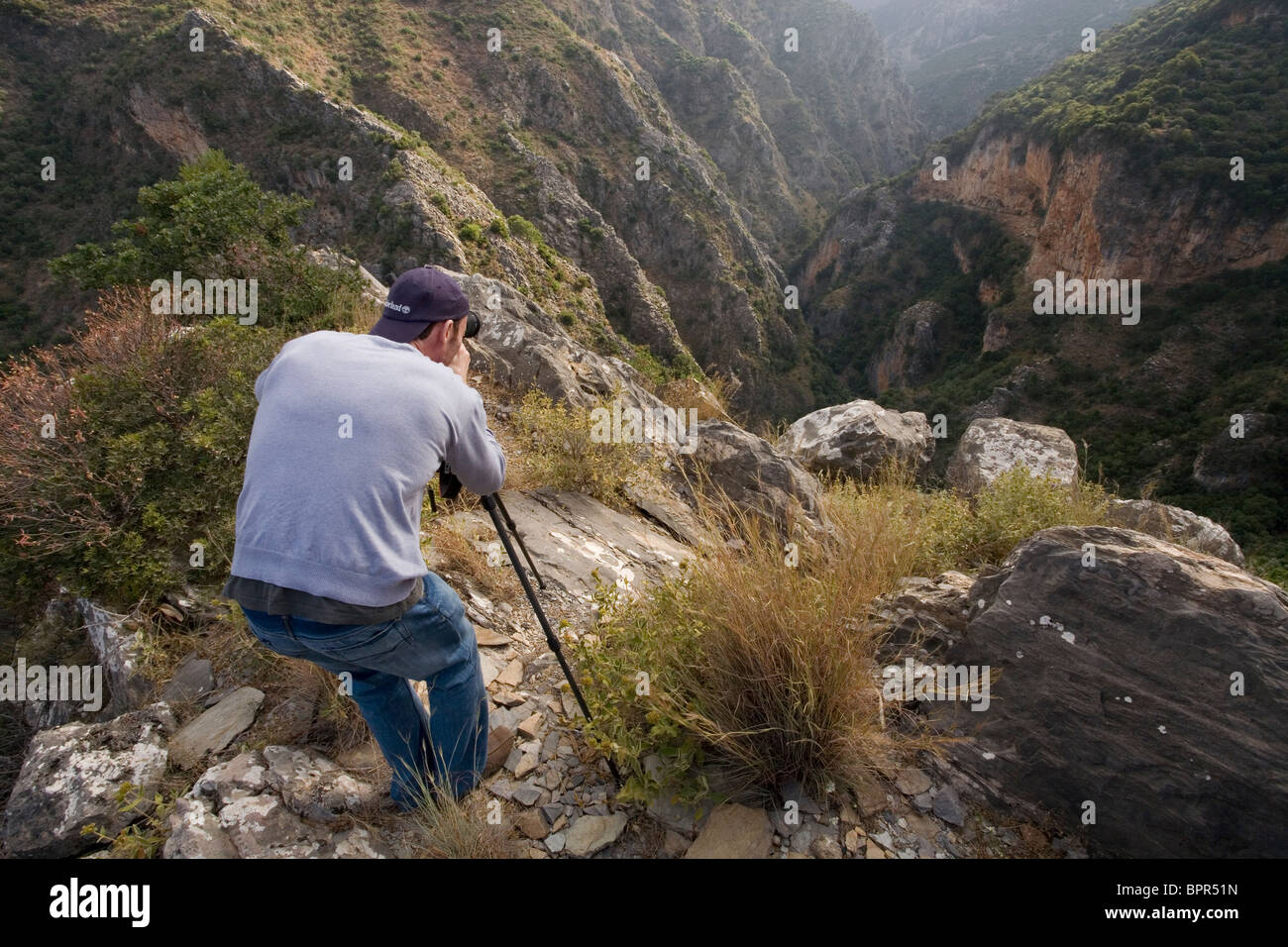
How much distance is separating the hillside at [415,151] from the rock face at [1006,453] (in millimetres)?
9814

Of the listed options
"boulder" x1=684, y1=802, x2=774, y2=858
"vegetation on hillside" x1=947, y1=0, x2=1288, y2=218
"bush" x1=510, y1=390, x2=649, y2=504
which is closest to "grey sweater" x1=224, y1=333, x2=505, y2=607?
"boulder" x1=684, y1=802, x2=774, y2=858

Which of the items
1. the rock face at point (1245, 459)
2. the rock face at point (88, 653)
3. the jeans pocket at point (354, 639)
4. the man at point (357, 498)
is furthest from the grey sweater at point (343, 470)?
the rock face at point (1245, 459)

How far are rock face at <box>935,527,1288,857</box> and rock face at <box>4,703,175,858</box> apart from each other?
359 centimetres

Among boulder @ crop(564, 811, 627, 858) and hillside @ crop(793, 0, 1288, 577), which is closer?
boulder @ crop(564, 811, 627, 858)

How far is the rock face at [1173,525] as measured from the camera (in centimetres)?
673

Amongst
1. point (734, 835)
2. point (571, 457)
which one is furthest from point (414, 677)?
point (571, 457)

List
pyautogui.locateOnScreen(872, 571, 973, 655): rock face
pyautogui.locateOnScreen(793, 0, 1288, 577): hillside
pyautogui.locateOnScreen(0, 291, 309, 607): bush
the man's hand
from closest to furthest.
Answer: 1. the man's hand
2. pyautogui.locateOnScreen(872, 571, 973, 655): rock face
3. pyautogui.locateOnScreen(0, 291, 309, 607): bush
4. pyautogui.locateOnScreen(793, 0, 1288, 577): hillside

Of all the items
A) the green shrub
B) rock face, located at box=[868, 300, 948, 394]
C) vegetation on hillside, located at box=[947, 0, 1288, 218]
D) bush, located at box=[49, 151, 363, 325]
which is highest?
vegetation on hillside, located at box=[947, 0, 1288, 218]

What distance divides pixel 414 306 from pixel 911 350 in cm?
6937

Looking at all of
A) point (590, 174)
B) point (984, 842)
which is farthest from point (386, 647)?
point (590, 174)

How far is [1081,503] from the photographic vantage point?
17.9 feet

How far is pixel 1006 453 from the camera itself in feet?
36.2

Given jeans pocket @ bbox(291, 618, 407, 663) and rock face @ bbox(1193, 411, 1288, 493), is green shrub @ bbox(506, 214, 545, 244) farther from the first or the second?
rock face @ bbox(1193, 411, 1288, 493)

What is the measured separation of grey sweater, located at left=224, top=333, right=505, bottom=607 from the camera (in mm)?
1736
